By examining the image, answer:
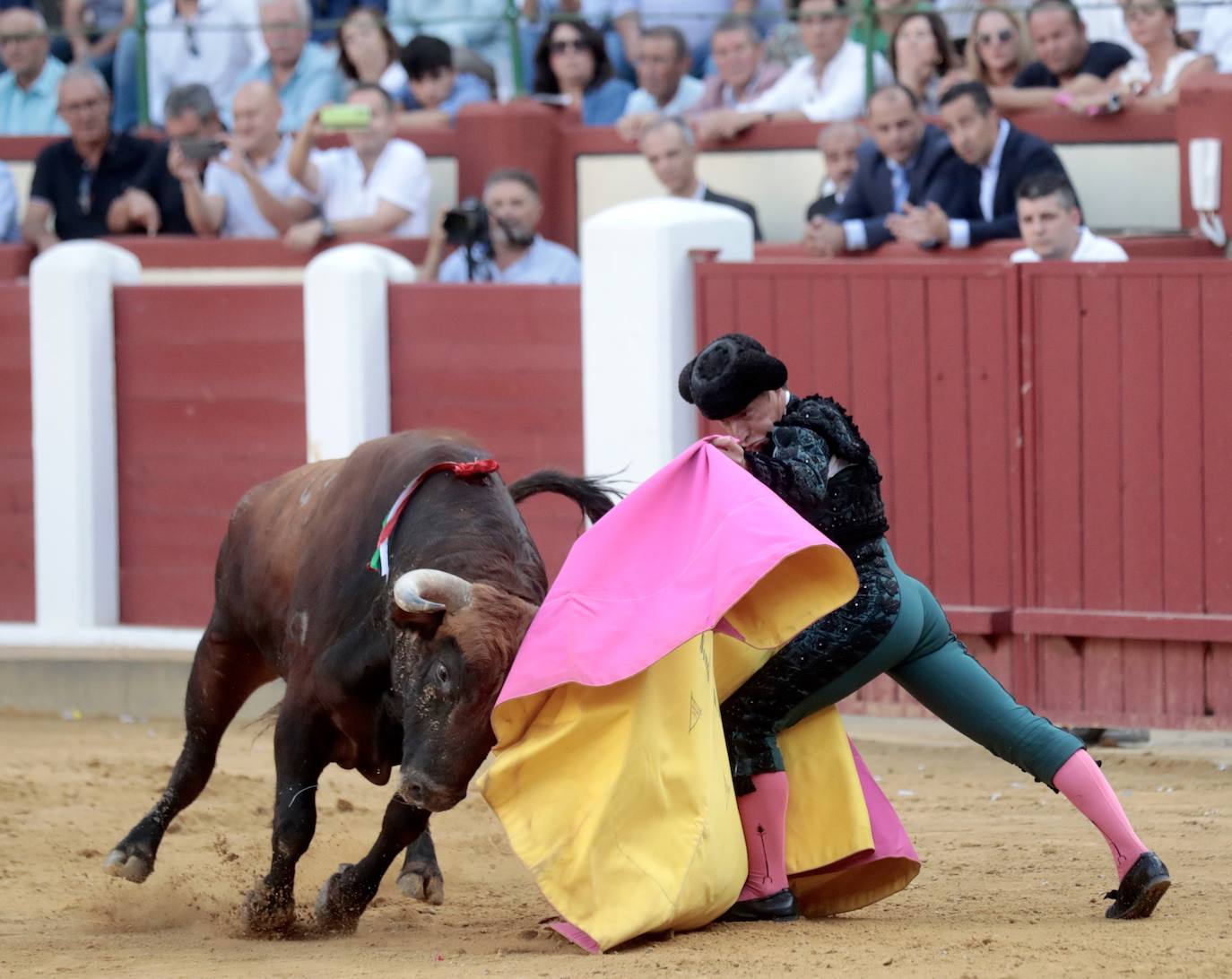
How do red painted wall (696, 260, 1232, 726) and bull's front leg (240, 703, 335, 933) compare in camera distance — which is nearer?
bull's front leg (240, 703, 335, 933)

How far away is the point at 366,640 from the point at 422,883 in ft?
2.94

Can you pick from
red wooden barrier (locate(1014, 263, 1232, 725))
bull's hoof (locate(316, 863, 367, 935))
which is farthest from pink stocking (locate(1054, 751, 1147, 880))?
red wooden barrier (locate(1014, 263, 1232, 725))

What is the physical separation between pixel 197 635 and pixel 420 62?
3124 millimetres

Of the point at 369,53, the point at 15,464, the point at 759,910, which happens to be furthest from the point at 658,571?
the point at 369,53

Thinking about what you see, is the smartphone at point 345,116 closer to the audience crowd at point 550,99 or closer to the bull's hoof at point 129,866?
the audience crowd at point 550,99

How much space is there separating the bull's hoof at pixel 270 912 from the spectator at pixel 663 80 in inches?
201

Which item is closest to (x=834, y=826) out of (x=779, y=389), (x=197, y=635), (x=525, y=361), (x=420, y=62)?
(x=779, y=389)

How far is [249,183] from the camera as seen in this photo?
9.17 m

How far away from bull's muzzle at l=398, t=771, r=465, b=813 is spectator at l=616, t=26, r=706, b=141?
17.9 ft

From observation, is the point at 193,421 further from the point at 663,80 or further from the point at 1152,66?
Result: the point at 1152,66

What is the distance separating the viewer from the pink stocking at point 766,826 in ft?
13.7

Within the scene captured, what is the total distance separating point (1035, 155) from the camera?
743 cm

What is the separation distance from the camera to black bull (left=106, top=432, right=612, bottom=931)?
3.95 metres

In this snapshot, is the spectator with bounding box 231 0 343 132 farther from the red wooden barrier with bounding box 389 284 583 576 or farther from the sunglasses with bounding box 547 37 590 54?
the red wooden barrier with bounding box 389 284 583 576
